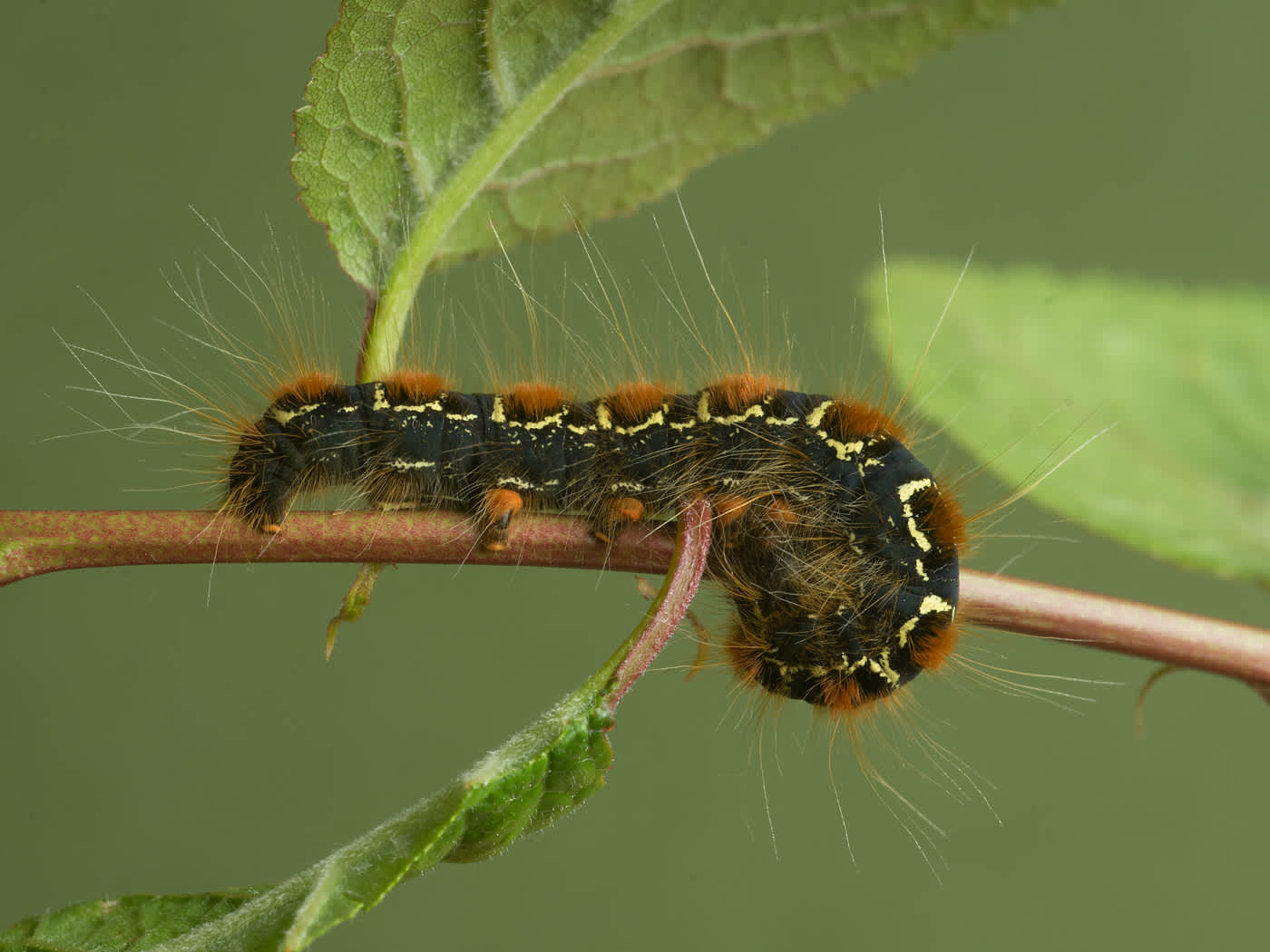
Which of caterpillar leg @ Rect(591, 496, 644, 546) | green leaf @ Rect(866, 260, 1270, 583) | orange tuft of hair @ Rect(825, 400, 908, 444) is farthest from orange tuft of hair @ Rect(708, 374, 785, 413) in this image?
green leaf @ Rect(866, 260, 1270, 583)

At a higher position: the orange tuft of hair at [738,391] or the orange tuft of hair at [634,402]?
the orange tuft of hair at [634,402]

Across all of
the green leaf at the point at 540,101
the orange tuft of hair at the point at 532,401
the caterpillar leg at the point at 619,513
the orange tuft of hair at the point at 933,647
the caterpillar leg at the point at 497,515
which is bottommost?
the orange tuft of hair at the point at 933,647

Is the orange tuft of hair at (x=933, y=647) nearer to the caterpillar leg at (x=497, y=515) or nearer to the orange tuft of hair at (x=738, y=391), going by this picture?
the orange tuft of hair at (x=738, y=391)

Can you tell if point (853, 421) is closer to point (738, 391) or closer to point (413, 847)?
point (738, 391)

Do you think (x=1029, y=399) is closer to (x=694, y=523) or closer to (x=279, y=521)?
(x=694, y=523)

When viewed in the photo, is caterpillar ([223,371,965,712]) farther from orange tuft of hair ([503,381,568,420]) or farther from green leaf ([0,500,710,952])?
green leaf ([0,500,710,952])

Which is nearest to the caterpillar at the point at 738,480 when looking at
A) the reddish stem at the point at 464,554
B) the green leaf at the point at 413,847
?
the reddish stem at the point at 464,554

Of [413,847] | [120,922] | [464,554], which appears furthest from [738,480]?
[120,922]
